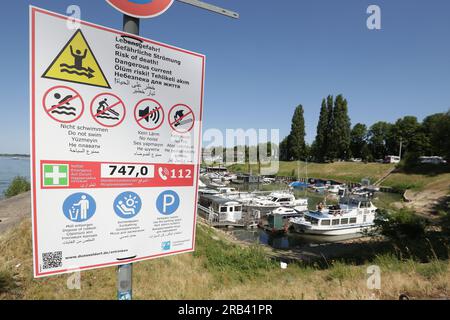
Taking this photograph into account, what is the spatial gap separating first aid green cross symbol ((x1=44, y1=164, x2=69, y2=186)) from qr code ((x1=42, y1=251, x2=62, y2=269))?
532 millimetres

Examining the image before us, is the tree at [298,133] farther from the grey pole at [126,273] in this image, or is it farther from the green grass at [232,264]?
the grey pole at [126,273]

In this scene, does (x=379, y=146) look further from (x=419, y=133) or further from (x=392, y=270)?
(x=392, y=270)

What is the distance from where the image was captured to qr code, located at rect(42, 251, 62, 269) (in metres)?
1.82

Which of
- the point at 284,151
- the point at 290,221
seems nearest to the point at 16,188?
the point at 290,221

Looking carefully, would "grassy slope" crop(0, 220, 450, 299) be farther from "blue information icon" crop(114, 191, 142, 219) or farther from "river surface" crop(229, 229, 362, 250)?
"river surface" crop(229, 229, 362, 250)

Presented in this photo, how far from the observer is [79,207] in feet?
6.24

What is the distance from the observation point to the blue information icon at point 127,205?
2.07 m

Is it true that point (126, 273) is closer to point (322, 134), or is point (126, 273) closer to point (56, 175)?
point (56, 175)

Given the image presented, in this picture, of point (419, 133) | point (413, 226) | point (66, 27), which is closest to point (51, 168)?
point (66, 27)

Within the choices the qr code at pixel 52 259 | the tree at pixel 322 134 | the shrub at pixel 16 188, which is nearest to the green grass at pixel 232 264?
the qr code at pixel 52 259

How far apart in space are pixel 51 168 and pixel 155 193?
2.65 ft

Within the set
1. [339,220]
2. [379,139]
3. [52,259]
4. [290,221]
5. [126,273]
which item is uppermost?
[379,139]

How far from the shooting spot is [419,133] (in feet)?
214

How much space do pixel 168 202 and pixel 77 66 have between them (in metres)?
1.33
